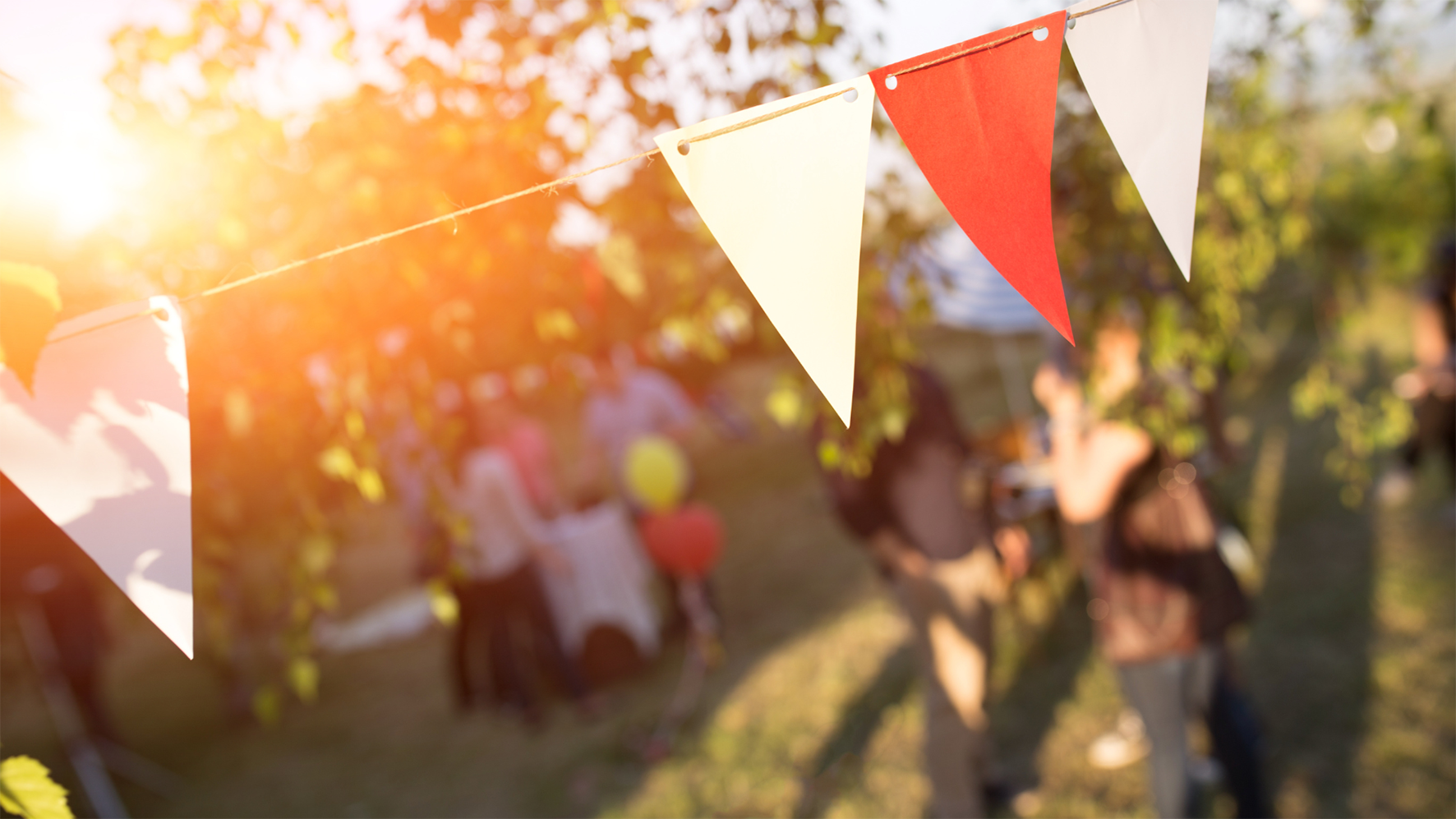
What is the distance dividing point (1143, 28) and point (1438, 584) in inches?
155

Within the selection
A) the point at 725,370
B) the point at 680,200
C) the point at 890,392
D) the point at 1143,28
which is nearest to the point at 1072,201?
the point at 890,392

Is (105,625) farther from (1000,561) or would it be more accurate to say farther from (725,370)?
(725,370)

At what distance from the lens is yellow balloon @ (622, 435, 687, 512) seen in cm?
512

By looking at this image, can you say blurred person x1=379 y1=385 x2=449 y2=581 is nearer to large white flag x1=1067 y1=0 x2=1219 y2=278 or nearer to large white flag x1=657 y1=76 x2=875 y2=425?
large white flag x1=657 y1=76 x2=875 y2=425

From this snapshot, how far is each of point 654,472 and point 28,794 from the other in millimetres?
4131

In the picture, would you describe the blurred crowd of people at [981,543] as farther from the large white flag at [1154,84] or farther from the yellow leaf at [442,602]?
the large white flag at [1154,84]

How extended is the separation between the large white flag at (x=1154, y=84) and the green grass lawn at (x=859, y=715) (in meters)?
2.52

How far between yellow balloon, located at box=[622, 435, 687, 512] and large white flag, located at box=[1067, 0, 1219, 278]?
4140 mm

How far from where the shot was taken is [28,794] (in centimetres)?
100

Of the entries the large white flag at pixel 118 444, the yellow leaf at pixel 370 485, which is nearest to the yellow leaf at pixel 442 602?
the yellow leaf at pixel 370 485

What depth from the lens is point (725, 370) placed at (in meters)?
15.2

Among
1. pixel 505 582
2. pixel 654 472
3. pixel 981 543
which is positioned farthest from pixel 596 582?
pixel 981 543

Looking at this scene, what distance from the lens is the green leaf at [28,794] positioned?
995 millimetres

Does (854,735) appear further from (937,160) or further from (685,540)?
(937,160)
